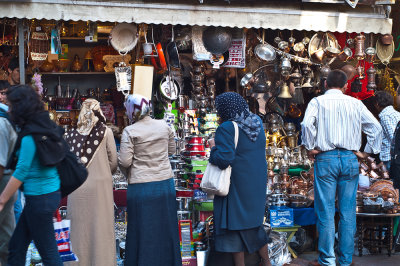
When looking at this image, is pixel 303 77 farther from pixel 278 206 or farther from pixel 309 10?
pixel 278 206

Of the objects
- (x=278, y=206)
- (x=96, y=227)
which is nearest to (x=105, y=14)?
(x=96, y=227)

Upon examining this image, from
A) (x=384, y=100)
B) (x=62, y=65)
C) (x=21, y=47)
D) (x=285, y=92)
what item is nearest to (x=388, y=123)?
(x=384, y=100)

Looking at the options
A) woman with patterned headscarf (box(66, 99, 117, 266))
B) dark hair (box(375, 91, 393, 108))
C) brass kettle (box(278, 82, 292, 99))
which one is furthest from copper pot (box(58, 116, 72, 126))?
dark hair (box(375, 91, 393, 108))

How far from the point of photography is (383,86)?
→ 8.95 metres

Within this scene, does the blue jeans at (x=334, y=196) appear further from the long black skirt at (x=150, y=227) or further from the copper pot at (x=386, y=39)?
the copper pot at (x=386, y=39)

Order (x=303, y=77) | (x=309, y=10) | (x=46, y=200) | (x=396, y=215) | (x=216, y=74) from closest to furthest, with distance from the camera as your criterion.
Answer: (x=46, y=200), (x=396, y=215), (x=309, y=10), (x=303, y=77), (x=216, y=74)

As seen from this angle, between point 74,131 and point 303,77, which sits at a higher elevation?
point 303,77

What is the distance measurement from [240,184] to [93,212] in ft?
4.65

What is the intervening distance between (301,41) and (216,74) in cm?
135

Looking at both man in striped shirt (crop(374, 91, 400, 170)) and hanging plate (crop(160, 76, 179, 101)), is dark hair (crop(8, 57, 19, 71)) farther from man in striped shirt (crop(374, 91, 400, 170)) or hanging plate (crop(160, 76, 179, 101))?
man in striped shirt (crop(374, 91, 400, 170))

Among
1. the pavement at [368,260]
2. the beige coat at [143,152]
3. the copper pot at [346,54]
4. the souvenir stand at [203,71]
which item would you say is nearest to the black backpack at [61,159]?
the beige coat at [143,152]

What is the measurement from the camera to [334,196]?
5.56 m

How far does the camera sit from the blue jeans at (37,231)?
13.5ft

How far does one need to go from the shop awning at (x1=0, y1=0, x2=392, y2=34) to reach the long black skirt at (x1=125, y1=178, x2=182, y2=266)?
2149 mm
